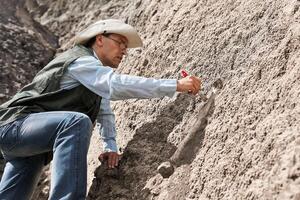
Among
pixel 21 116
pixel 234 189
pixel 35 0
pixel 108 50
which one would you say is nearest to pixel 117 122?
pixel 108 50

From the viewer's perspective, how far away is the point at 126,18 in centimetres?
359

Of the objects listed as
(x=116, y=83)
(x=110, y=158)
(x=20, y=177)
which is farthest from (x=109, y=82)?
(x=20, y=177)

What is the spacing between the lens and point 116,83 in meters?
2.07

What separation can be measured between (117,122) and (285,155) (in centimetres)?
122

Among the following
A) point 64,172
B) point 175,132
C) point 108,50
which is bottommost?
point 64,172

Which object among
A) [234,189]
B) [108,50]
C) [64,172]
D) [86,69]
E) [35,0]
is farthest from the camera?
[35,0]

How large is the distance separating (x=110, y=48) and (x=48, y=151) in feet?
1.89

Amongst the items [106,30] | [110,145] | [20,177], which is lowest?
[20,177]

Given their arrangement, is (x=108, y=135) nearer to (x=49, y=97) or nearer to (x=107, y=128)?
(x=107, y=128)

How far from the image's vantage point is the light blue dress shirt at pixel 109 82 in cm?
206

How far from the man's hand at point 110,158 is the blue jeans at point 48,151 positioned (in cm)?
27

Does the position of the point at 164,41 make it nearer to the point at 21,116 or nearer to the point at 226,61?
the point at 226,61

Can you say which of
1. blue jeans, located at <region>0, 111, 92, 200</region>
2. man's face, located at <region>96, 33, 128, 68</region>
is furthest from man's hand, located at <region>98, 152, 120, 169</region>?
man's face, located at <region>96, 33, 128, 68</region>

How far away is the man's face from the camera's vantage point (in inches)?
92.3
